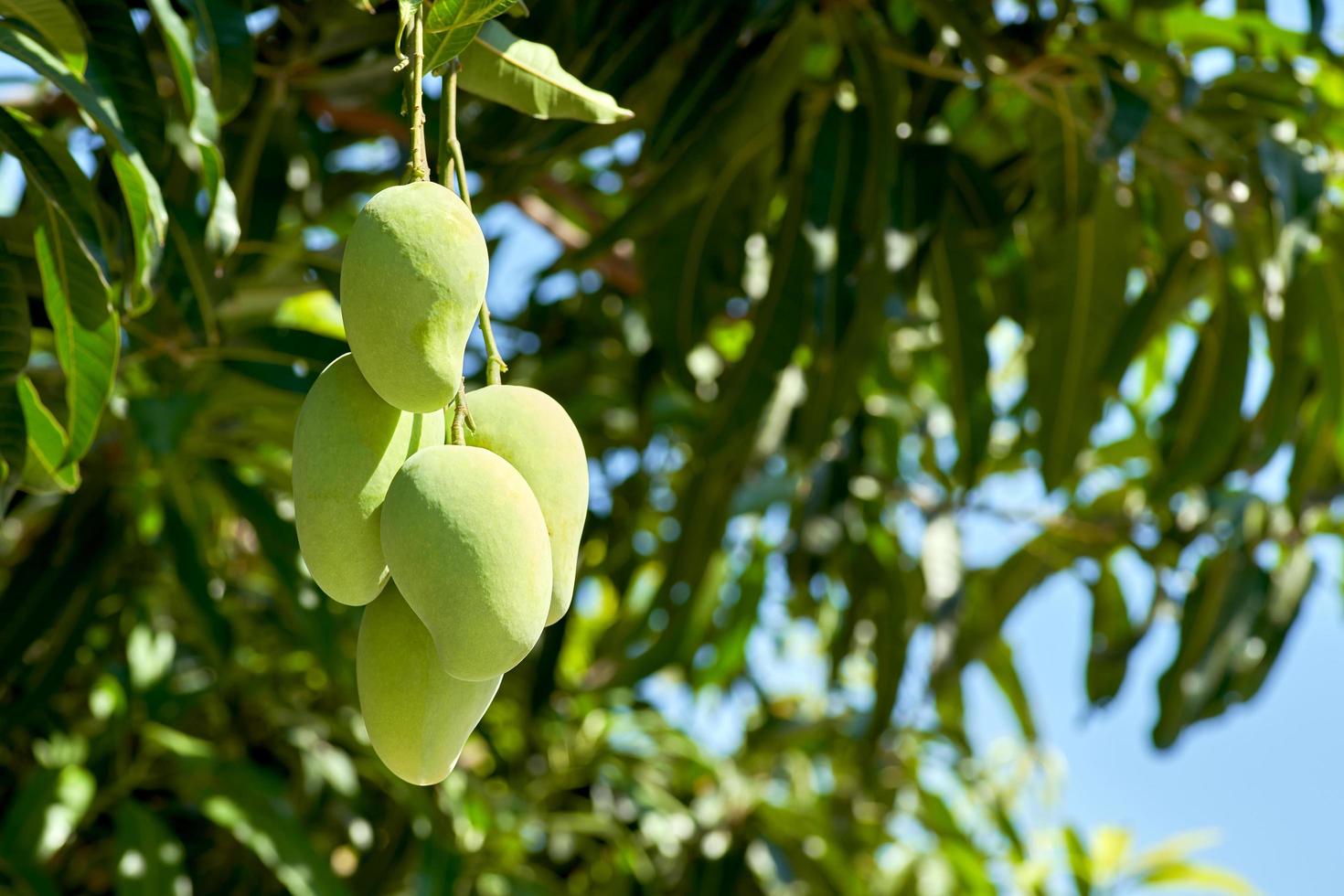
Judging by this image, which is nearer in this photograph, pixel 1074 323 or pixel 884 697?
pixel 1074 323

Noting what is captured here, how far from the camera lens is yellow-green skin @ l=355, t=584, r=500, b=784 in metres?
0.38

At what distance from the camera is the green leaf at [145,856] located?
1309 mm

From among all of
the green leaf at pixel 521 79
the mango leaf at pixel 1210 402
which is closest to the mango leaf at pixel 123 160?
the green leaf at pixel 521 79

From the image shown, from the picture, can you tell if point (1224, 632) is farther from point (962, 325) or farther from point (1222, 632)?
point (962, 325)

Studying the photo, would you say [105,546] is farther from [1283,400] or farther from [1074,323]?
[1283,400]

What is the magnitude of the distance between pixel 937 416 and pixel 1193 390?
69cm

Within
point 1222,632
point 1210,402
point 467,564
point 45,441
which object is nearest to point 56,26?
point 45,441

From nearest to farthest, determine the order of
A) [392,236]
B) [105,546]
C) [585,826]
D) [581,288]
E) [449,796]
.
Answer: [392,236], [105,546], [449,796], [585,826], [581,288]

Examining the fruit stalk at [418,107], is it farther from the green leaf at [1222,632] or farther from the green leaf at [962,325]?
the green leaf at [1222,632]

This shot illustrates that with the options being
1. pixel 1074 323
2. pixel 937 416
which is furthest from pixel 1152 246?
pixel 937 416

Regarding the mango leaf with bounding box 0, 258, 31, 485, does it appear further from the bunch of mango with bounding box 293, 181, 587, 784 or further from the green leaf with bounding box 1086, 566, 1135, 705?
the green leaf with bounding box 1086, 566, 1135, 705

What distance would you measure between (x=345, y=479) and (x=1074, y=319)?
98 cm

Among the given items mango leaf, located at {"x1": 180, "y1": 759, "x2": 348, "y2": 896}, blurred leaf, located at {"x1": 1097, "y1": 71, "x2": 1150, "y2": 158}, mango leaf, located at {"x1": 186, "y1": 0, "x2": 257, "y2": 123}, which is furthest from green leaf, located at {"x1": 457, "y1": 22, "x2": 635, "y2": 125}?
mango leaf, located at {"x1": 180, "y1": 759, "x2": 348, "y2": 896}

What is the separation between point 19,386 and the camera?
61cm
